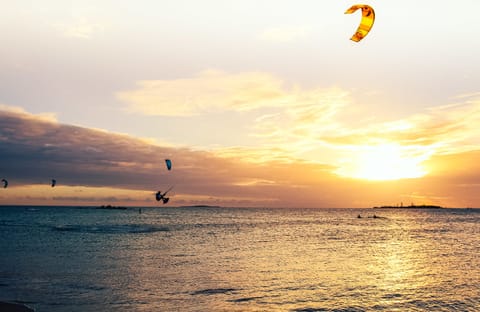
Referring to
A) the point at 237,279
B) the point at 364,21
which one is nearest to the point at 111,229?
the point at 237,279

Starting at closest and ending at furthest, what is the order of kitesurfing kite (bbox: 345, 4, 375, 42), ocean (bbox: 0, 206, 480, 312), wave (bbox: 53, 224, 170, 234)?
1. kitesurfing kite (bbox: 345, 4, 375, 42)
2. ocean (bbox: 0, 206, 480, 312)
3. wave (bbox: 53, 224, 170, 234)

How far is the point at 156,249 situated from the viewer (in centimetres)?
4697

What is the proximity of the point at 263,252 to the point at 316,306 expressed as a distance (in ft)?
75.4

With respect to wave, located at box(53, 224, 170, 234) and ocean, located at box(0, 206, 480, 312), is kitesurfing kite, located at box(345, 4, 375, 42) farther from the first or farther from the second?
wave, located at box(53, 224, 170, 234)

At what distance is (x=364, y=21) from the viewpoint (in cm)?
1681

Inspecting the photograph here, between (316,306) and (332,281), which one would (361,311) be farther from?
(332,281)

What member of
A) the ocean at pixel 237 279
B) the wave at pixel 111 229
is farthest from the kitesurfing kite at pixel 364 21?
the wave at pixel 111 229

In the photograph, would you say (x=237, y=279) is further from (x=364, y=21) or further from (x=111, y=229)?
(x=111, y=229)

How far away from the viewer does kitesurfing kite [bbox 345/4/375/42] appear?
1603cm

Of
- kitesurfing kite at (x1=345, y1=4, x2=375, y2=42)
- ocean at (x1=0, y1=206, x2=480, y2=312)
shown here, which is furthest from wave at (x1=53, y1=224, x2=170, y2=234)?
kitesurfing kite at (x1=345, y1=4, x2=375, y2=42)

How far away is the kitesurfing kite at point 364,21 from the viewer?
16.0 meters

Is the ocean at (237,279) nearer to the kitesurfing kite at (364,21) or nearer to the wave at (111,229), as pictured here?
the kitesurfing kite at (364,21)

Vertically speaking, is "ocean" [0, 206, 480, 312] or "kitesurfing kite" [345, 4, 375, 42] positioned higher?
"kitesurfing kite" [345, 4, 375, 42]

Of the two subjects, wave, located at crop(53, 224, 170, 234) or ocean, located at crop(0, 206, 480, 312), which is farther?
wave, located at crop(53, 224, 170, 234)
